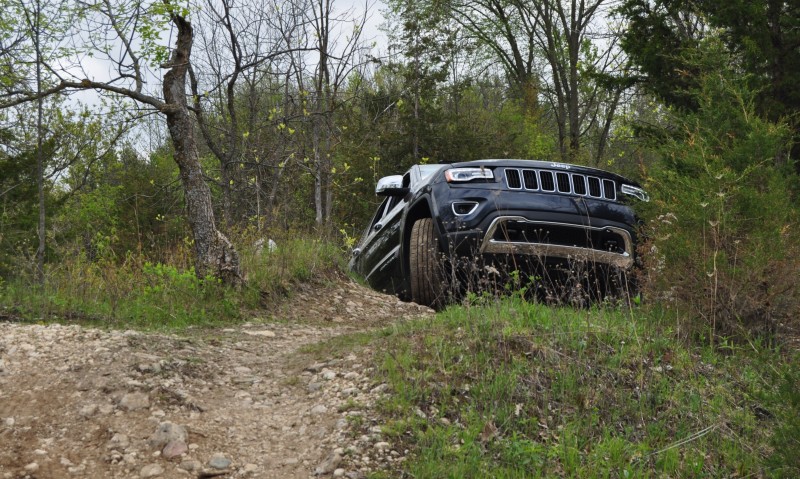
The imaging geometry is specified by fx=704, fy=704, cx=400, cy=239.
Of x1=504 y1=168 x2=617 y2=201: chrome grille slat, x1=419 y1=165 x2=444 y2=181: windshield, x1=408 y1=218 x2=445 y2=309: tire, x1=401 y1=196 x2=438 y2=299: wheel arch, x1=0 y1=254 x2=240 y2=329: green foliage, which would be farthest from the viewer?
x1=419 y1=165 x2=444 y2=181: windshield

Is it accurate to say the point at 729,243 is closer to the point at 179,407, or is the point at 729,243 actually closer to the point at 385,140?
the point at 179,407

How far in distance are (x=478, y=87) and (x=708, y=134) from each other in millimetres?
23836

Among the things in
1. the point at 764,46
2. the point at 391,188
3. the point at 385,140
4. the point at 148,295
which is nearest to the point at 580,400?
the point at 391,188

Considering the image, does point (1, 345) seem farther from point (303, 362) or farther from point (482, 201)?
point (482, 201)

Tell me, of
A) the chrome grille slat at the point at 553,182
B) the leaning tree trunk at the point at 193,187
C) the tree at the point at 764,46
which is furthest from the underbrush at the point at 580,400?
the tree at the point at 764,46

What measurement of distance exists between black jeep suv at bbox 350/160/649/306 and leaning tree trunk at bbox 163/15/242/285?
82.0 inches

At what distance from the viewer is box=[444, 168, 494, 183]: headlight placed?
596cm

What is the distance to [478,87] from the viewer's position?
2991 centimetres

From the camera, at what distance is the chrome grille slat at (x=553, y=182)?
19.5 feet

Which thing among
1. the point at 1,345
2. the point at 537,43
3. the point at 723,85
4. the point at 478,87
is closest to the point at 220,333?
the point at 1,345

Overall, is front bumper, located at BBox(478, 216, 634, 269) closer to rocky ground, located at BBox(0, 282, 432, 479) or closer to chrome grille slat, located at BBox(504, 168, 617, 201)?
chrome grille slat, located at BBox(504, 168, 617, 201)

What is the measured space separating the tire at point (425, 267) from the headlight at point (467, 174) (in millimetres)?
503

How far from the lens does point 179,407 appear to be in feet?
12.8

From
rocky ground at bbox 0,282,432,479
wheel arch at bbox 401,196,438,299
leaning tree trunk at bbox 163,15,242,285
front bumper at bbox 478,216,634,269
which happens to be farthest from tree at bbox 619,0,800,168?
rocky ground at bbox 0,282,432,479
